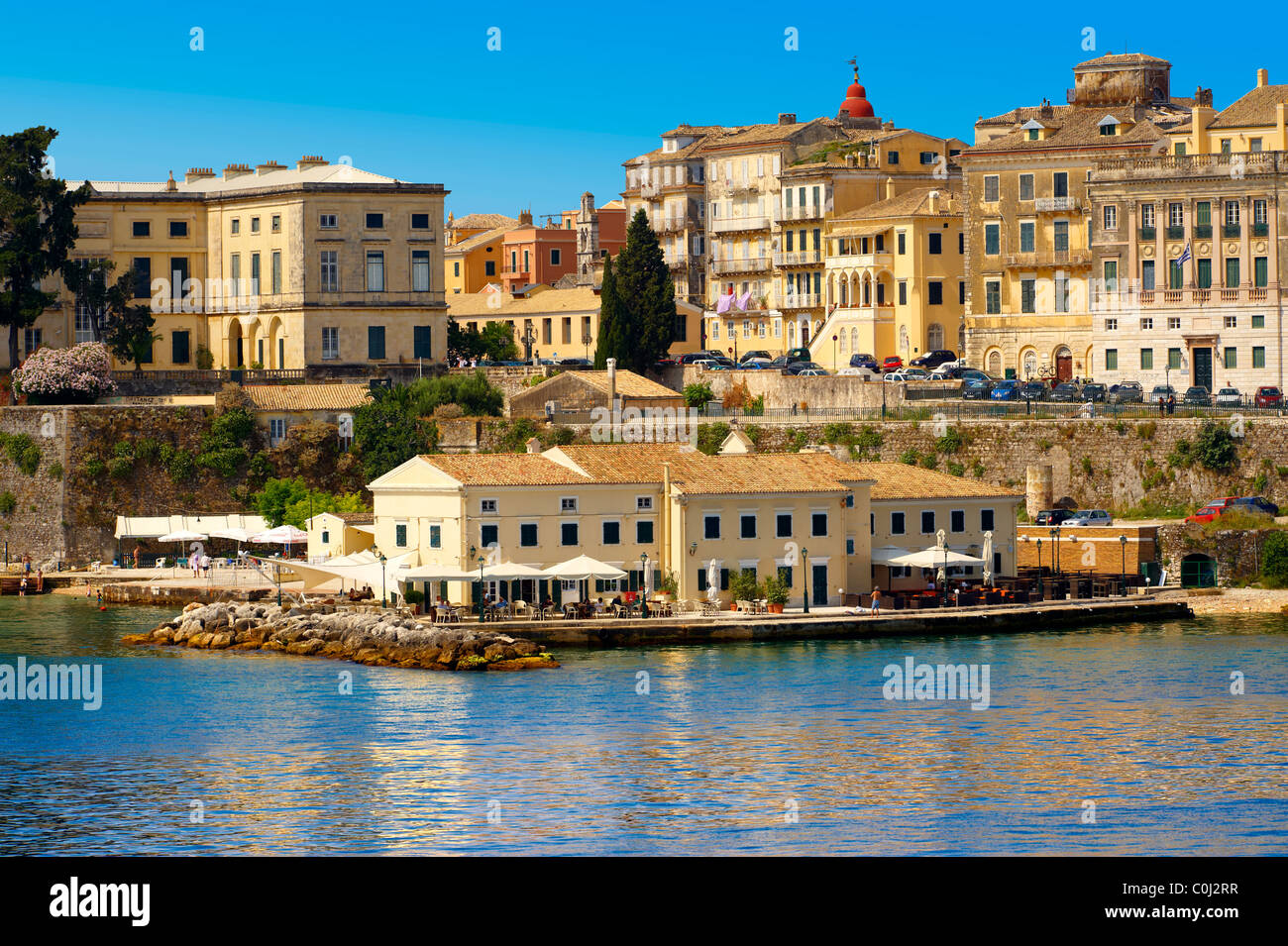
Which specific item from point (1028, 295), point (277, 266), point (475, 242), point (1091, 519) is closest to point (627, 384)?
Answer: point (277, 266)

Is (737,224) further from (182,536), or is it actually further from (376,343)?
(182,536)

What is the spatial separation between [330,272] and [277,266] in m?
2.32

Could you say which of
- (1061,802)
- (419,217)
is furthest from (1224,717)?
(419,217)

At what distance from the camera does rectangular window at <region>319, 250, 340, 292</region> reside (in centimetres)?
7925

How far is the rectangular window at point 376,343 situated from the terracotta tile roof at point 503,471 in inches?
1017

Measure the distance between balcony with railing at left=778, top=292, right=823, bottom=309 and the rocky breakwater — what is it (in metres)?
43.8

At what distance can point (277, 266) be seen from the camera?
80.1m

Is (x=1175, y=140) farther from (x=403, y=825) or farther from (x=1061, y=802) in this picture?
(x=403, y=825)

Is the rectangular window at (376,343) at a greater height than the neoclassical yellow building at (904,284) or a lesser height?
lesser

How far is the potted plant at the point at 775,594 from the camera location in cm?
5303

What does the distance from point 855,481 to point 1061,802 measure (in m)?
24.3

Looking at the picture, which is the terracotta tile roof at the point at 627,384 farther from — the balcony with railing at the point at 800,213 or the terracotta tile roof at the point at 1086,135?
the balcony with railing at the point at 800,213

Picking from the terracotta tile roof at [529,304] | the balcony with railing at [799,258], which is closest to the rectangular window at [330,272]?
the terracotta tile roof at [529,304]

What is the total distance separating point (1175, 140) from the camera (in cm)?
7662
